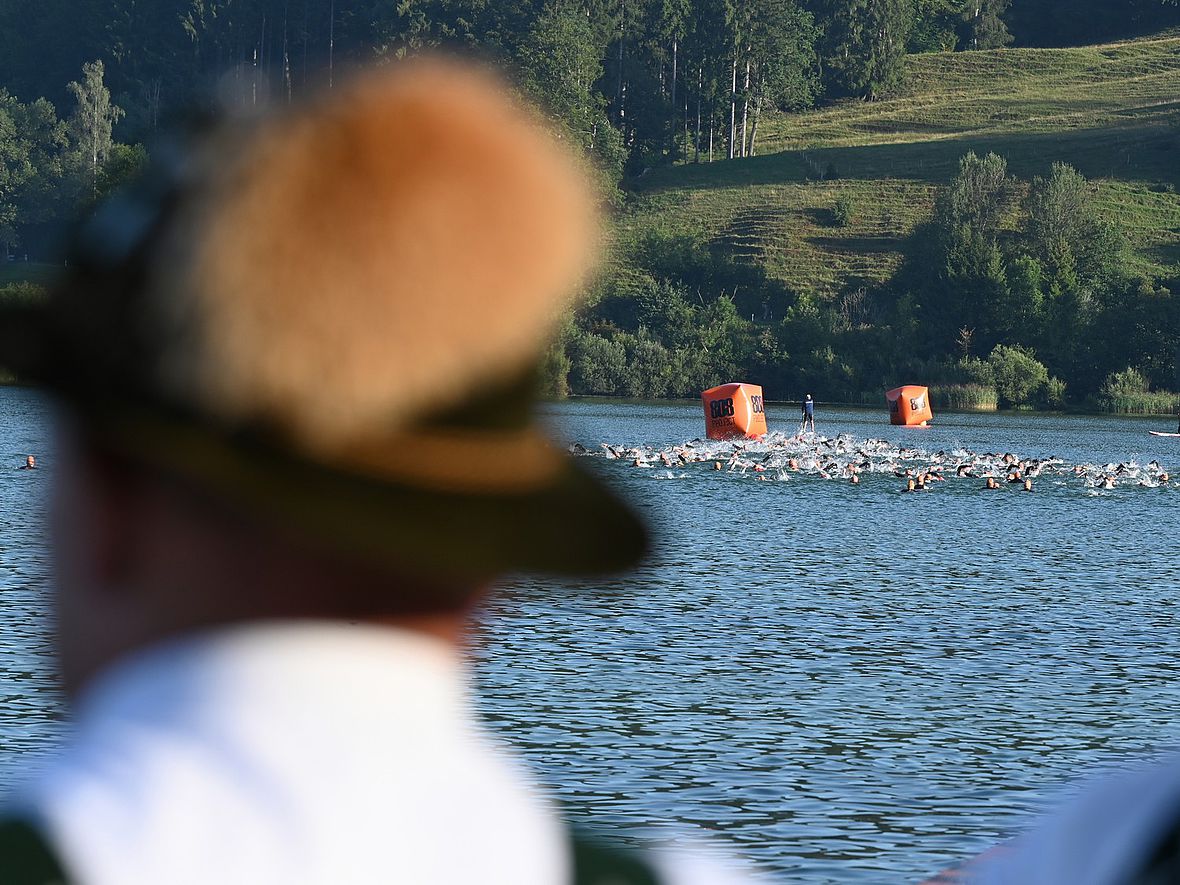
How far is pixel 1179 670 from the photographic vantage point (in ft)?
73.4

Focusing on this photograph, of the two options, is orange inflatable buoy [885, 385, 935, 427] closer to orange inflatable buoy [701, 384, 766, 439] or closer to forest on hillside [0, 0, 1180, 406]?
orange inflatable buoy [701, 384, 766, 439]

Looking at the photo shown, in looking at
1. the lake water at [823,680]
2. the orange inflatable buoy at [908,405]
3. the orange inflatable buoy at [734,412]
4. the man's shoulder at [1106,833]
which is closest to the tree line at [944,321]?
the orange inflatable buoy at [908,405]

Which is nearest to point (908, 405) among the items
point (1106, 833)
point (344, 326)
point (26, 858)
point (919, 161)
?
point (919, 161)

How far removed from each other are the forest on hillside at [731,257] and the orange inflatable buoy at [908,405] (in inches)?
782

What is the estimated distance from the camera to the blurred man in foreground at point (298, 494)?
124 centimetres

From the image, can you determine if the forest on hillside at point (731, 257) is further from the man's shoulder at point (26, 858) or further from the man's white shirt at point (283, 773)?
the man's shoulder at point (26, 858)

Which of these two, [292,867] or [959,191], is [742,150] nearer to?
[959,191]

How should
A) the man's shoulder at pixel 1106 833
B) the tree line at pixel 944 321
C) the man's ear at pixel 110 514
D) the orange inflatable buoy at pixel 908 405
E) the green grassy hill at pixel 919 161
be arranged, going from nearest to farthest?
the man's ear at pixel 110 514
the man's shoulder at pixel 1106 833
the orange inflatable buoy at pixel 908 405
the tree line at pixel 944 321
the green grassy hill at pixel 919 161

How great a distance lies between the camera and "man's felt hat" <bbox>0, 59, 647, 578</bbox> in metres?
1.26

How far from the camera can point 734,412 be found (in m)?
67.4

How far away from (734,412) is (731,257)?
7727cm

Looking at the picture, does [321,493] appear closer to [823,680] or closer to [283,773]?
[283,773]

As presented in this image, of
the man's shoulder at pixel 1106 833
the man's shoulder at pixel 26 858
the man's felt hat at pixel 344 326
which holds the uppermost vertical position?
the man's felt hat at pixel 344 326

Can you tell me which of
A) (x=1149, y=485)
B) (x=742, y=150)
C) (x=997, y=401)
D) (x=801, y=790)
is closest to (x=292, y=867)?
(x=801, y=790)
